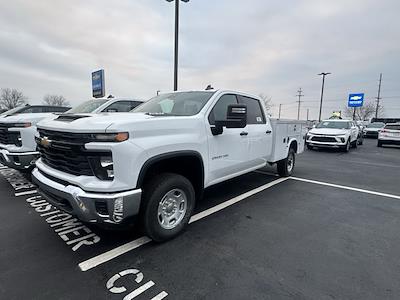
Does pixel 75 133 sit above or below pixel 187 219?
above

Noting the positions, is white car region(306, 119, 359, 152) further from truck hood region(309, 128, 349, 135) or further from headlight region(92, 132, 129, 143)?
headlight region(92, 132, 129, 143)

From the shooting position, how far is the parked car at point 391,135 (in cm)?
1582

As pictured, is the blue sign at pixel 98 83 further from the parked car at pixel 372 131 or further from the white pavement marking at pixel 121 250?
the parked car at pixel 372 131

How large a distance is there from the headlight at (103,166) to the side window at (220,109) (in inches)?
63.3

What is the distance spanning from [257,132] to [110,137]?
119 inches

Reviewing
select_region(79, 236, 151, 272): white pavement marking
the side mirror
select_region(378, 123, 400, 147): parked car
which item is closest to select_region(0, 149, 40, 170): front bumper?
select_region(79, 236, 151, 272): white pavement marking

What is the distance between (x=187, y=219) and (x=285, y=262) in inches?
51.8

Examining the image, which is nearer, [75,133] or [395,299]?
[395,299]

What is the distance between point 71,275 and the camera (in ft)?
8.38

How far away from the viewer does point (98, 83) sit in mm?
21812

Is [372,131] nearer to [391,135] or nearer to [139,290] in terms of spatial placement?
[391,135]

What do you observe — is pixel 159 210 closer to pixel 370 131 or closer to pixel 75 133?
pixel 75 133

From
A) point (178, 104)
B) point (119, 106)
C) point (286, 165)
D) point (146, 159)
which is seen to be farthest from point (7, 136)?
point (286, 165)

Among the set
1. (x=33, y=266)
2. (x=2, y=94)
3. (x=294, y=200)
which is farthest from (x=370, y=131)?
(x=2, y=94)
